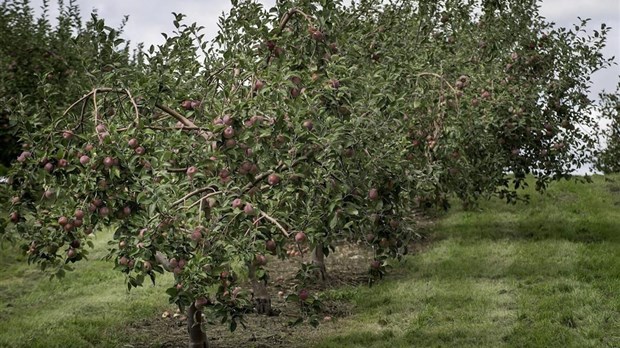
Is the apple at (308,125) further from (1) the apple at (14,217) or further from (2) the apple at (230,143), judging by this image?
(1) the apple at (14,217)

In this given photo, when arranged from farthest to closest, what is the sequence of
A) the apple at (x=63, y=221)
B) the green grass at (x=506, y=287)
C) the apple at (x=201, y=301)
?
the green grass at (x=506, y=287) < the apple at (x=63, y=221) < the apple at (x=201, y=301)

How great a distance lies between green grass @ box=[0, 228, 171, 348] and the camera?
1277 centimetres

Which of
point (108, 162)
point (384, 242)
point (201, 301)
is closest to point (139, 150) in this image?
point (108, 162)

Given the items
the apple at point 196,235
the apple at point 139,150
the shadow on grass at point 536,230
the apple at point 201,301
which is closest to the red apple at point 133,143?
the apple at point 139,150

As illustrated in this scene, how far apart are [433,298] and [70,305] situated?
6824 millimetres

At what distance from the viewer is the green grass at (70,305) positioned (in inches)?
503

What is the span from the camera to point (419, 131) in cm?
1403

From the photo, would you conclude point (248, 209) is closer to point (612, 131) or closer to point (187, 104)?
point (187, 104)

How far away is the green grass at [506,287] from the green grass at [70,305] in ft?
11.8

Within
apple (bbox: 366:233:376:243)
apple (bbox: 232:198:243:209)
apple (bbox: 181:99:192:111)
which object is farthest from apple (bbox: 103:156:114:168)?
apple (bbox: 366:233:376:243)

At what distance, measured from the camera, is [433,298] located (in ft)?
46.7

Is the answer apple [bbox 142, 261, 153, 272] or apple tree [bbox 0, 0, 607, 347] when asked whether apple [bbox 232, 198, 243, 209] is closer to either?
apple tree [bbox 0, 0, 607, 347]

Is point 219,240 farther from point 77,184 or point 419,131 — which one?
point 419,131

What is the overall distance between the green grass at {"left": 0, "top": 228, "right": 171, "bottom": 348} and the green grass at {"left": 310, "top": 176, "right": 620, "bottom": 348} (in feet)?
11.8
